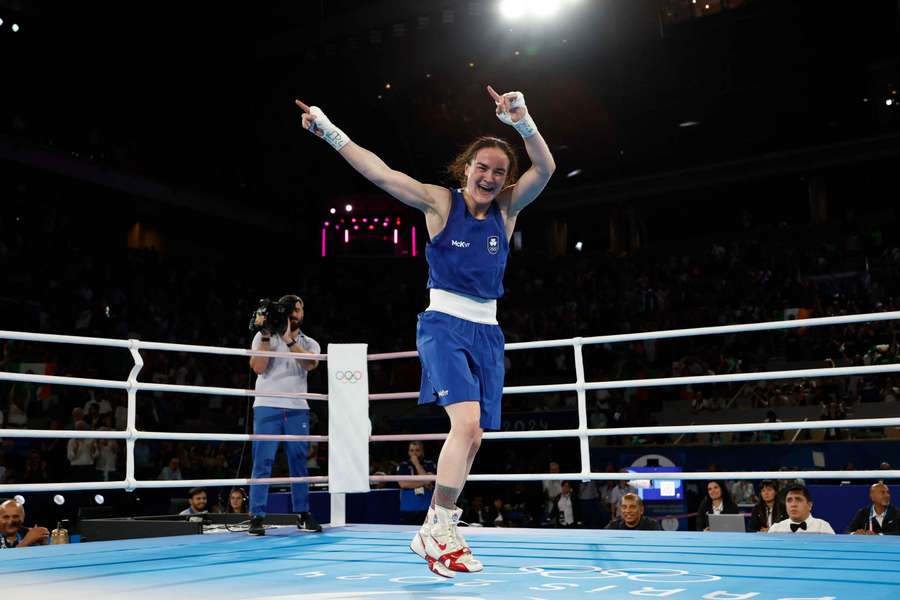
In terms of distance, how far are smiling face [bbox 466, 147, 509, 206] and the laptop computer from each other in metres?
3.49

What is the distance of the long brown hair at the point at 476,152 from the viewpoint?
278 centimetres

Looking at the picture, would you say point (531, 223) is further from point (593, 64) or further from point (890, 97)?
point (890, 97)

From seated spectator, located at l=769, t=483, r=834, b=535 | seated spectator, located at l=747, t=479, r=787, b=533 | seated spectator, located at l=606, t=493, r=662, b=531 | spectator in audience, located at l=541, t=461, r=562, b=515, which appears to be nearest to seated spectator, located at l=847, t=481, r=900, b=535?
seated spectator, located at l=747, t=479, r=787, b=533

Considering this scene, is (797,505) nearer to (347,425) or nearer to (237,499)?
(347,425)

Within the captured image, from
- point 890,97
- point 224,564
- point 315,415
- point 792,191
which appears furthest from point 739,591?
point 792,191

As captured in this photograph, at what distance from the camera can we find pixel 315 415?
44.4 feet

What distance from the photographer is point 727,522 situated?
5.43 m

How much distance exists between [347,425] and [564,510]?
643 cm

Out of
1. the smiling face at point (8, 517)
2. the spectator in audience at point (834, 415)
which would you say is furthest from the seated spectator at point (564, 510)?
the smiling face at point (8, 517)

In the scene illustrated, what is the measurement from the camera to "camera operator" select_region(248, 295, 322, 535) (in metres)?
4.02

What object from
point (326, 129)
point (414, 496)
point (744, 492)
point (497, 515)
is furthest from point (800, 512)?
point (497, 515)

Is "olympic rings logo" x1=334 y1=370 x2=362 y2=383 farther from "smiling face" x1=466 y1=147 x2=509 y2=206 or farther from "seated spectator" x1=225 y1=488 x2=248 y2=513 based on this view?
"seated spectator" x1=225 y1=488 x2=248 y2=513

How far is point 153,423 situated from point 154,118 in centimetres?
803

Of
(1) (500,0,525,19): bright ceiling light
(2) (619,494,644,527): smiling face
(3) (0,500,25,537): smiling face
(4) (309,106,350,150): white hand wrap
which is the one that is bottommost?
(2) (619,494,644,527): smiling face
